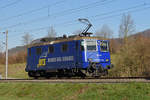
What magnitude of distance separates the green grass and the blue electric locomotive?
454 cm

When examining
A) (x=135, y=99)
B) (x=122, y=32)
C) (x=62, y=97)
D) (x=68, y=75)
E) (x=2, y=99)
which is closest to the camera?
(x=135, y=99)

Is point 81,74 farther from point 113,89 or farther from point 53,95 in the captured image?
point 113,89

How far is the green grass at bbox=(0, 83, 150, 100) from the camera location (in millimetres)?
11625

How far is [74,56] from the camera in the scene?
20.6 m

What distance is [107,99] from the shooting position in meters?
11.7

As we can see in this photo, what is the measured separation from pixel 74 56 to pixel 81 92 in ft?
23.9

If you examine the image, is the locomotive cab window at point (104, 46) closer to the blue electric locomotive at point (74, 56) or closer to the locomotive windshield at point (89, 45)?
the blue electric locomotive at point (74, 56)

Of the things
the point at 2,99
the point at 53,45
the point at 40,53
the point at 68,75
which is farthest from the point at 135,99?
the point at 40,53

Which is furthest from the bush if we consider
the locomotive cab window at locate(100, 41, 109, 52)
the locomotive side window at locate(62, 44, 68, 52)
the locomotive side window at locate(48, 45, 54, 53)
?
the locomotive side window at locate(48, 45, 54, 53)

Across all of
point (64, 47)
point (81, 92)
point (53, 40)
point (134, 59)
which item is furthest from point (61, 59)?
point (81, 92)

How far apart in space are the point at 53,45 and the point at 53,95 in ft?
28.7

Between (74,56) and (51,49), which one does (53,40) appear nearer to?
(51,49)

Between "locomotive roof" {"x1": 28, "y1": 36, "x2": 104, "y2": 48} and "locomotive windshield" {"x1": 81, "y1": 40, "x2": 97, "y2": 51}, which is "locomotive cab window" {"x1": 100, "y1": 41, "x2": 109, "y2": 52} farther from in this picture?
"locomotive windshield" {"x1": 81, "y1": 40, "x2": 97, "y2": 51}

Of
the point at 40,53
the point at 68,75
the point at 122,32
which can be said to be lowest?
the point at 68,75
